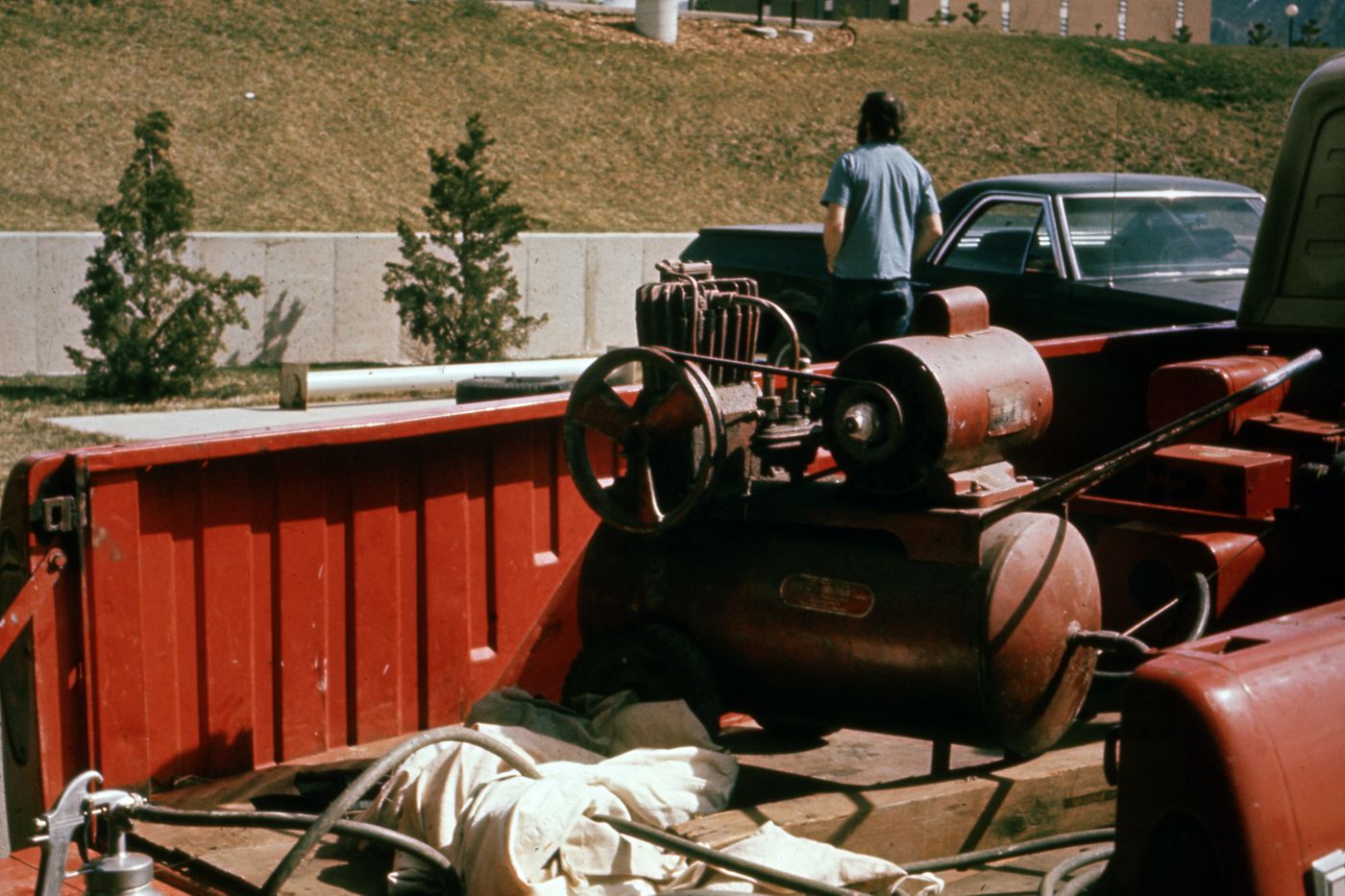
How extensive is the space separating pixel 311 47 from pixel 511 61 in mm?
3947

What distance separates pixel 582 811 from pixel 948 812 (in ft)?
2.81

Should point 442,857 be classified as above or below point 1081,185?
below

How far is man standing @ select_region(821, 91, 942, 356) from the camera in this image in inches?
267

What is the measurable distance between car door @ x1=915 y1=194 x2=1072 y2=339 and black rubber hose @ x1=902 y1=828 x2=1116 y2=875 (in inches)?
241

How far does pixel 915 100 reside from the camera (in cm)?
3484

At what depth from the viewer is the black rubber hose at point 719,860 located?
9.09 feet

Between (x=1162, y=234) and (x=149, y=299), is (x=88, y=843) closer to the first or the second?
(x=1162, y=234)

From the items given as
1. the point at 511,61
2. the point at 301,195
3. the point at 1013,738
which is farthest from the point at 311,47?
the point at 1013,738

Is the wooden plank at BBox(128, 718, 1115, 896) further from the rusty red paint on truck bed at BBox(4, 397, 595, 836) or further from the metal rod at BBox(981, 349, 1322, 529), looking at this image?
the metal rod at BBox(981, 349, 1322, 529)

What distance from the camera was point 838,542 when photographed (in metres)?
3.77

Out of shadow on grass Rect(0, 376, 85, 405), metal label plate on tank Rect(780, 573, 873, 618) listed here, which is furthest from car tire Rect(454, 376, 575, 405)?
shadow on grass Rect(0, 376, 85, 405)

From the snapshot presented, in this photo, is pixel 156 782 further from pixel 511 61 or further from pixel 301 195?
pixel 511 61

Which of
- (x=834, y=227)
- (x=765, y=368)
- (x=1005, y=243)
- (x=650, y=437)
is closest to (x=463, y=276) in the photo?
(x=1005, y=243)

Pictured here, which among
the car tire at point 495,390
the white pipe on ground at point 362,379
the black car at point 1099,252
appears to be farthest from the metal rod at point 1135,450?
the white pipe on ground at point 362,379
